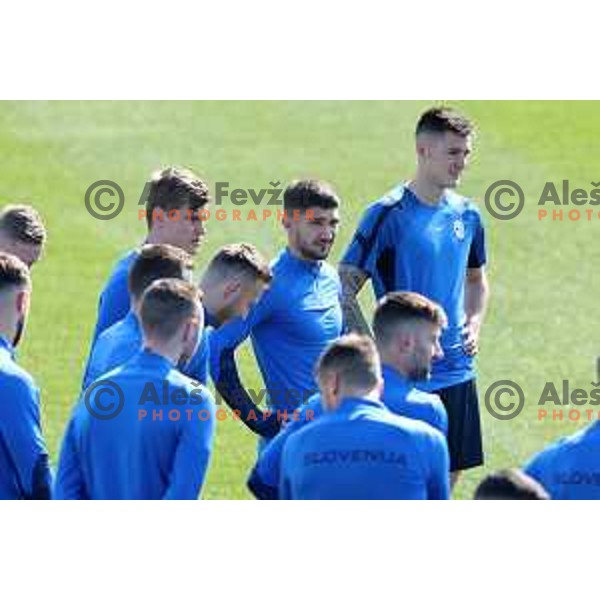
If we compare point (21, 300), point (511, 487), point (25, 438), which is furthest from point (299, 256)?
point (511, 487)

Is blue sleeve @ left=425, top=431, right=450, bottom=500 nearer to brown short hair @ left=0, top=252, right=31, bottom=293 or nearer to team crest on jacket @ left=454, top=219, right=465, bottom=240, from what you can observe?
brown short hair @ left=0, top=252, right=31, bottom=293

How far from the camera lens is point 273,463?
9.23 meters

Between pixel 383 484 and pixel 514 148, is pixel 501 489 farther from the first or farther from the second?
pixel 514 148

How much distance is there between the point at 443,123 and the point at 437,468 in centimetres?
303

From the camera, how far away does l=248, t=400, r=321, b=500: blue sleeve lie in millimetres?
9172

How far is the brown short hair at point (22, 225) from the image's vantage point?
1112 centimetres

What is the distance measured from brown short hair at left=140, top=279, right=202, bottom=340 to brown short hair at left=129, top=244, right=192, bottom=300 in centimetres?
60

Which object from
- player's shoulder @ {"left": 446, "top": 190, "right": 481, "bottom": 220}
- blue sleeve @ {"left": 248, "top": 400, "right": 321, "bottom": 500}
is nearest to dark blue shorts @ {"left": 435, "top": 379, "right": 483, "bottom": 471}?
player's shoulder @ {"left": 446, "top": 190, "right": 481, "bottom": 220}

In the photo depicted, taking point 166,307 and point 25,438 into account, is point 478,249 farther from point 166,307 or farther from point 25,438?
point 25,438

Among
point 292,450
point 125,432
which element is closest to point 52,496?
point 125,432

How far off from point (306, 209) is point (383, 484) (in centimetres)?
247

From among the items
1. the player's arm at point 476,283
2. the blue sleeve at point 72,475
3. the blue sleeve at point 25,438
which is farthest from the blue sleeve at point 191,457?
the player's arm at point 476,283

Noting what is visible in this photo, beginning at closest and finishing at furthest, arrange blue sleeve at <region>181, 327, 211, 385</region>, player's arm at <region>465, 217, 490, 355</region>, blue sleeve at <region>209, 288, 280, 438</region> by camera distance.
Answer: blue sleeve at <region>181, 327, 211, 385</region>
blue sleeve at <region>209, 288, 280, 438</region>
player's arm at <region>465, 217, 490, 355</region>

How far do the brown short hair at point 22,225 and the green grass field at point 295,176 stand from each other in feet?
7.53
